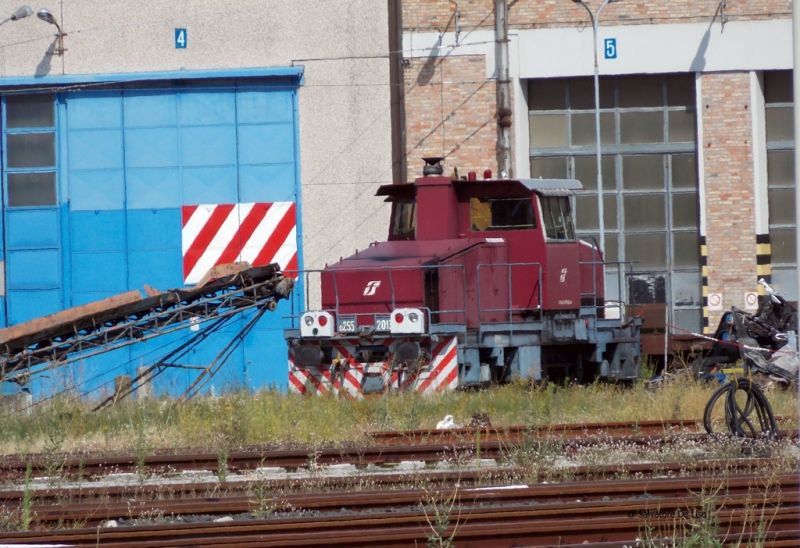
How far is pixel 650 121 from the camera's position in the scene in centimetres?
2197

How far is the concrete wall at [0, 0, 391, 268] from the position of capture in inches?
847

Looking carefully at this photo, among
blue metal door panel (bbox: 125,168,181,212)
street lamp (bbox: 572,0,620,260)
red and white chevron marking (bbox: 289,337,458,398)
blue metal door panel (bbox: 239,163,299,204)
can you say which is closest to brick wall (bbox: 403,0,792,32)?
street lamp (bbox: 572,0,620,260)

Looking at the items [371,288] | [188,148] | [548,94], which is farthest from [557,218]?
[188,148]

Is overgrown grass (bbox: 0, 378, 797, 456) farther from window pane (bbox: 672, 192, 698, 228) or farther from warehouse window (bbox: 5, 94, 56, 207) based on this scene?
warehouse window (bbox: 5, 94, 56, 207)

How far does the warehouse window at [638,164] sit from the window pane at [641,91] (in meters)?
0.02

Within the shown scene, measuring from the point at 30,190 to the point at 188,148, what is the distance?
11.6 feet

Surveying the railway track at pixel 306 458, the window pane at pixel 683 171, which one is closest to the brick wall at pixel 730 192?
the window pane at pixel 683 171

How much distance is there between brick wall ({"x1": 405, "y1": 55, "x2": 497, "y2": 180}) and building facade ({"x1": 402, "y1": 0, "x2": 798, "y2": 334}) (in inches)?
1.1

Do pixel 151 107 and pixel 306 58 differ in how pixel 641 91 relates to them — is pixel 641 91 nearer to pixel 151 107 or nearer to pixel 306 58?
pixel 306 58

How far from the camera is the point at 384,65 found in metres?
21.5

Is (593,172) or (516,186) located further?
(593,172)

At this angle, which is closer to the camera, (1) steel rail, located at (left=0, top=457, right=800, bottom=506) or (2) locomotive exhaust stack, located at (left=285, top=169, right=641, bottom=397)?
(1) steel rail, located at (left=0, top=457, right=800, bottom=506)

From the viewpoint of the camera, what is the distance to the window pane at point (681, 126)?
71.7 feet

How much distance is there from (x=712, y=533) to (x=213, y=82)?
58.1 ft
